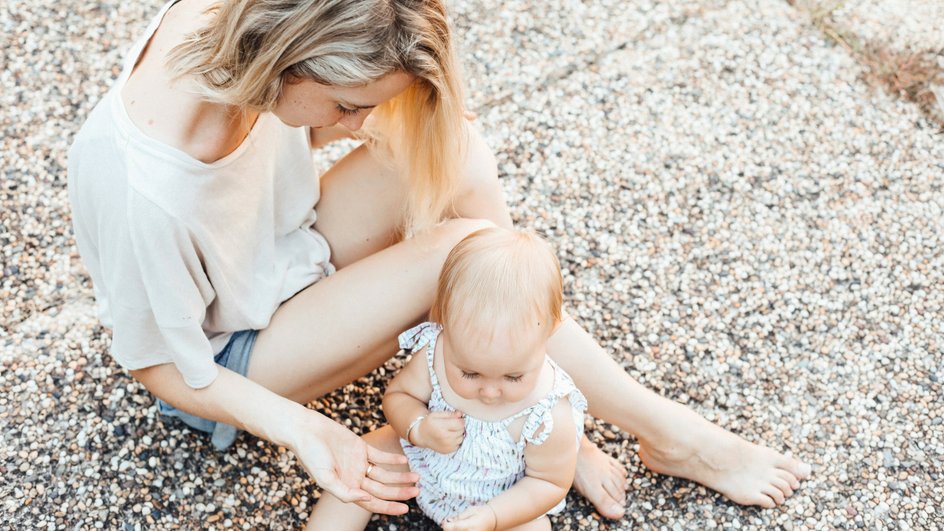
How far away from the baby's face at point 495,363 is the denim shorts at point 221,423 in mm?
537

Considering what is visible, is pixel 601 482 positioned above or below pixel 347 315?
below

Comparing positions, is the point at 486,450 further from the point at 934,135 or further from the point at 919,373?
the point at 934,135

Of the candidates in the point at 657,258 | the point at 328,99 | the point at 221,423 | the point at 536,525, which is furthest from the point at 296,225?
the point at 657,258

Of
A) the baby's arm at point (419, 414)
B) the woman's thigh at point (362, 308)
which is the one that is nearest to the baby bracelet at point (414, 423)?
the baby's arm at point (419, 414)

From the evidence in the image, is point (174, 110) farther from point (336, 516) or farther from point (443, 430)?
point (336, 516)

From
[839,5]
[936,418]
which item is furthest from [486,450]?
[839,5]

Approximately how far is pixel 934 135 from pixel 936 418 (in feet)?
4.14

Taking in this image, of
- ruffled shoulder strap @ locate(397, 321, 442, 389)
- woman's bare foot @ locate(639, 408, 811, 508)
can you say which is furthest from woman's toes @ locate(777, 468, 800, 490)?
ruffled shoulder strap @ locate(397, 321, 442, 389)

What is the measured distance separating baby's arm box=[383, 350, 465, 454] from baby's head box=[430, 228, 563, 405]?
0.11 meters

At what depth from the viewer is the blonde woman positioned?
6.07 feet

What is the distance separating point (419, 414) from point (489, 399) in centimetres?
28

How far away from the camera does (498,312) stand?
203 centimetres

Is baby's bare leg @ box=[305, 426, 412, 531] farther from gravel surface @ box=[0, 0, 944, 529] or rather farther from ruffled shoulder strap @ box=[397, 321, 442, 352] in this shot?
ruffled shoulder strap @ box=[397, 321, 442, 352]

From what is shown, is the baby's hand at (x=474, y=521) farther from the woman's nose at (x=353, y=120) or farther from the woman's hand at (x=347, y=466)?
the woman's nose at (x=353, y=120)
